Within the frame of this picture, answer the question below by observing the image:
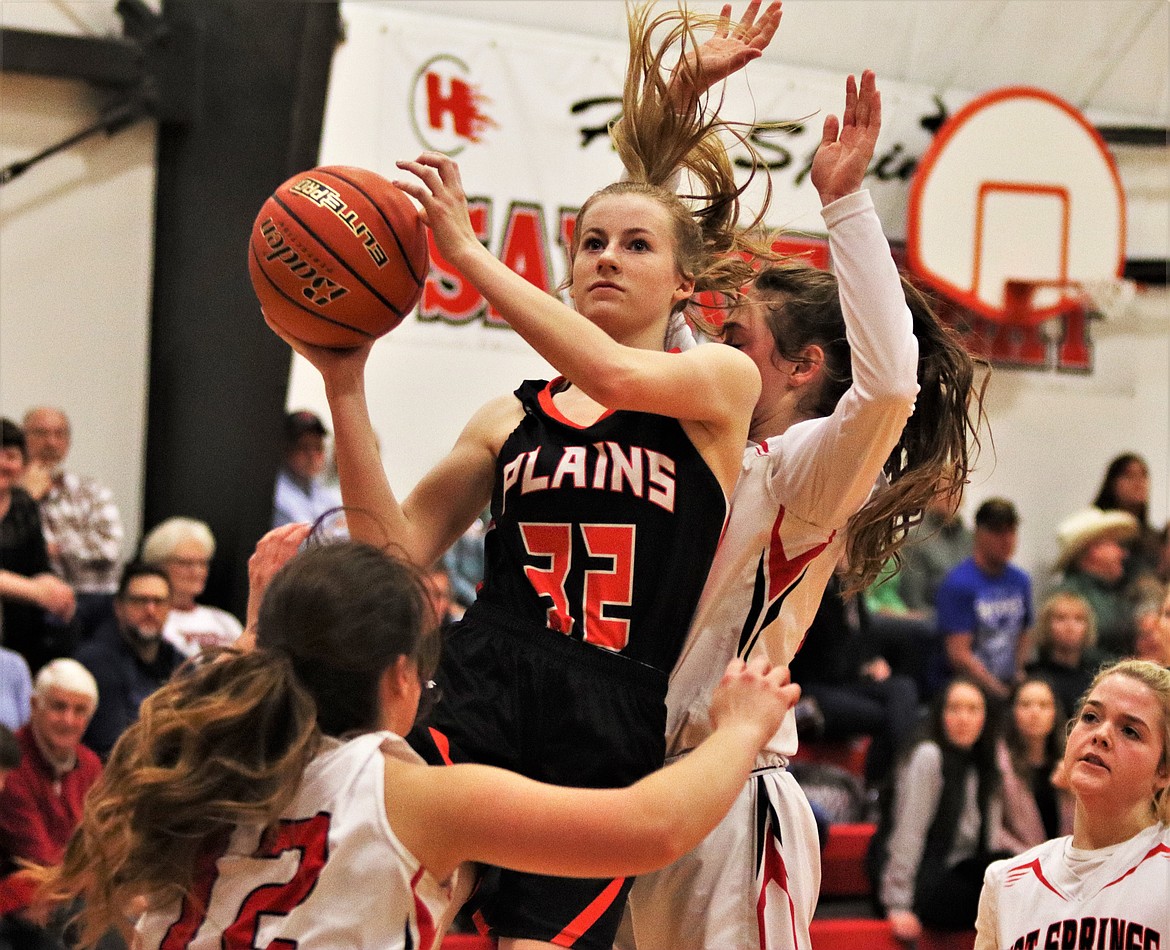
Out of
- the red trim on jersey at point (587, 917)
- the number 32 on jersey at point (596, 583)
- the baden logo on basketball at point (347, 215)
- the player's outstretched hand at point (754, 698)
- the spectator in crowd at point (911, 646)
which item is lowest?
the spectator in crowd at point (911, 646)

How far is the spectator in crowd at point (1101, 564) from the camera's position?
8.70 m

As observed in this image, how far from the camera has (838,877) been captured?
661cm

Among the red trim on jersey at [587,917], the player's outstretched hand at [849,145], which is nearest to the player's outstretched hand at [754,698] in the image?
the red trim on jersey at [587,917]

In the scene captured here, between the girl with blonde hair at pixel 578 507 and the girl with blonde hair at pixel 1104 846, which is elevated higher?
the girl with blonde hair at pixel 578 507

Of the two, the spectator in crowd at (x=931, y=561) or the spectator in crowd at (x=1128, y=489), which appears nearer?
the spectator in crowd at (x=931, y=561)

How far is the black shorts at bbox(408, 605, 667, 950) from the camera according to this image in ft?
8.49

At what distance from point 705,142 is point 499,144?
5695 mm

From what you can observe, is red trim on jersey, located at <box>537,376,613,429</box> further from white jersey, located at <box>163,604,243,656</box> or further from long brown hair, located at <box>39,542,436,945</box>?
white jersey, located at <box>163,604,243,656</box>

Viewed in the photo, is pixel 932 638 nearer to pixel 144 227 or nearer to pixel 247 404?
pixel 247 404

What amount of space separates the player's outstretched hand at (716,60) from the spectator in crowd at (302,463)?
4844 mm

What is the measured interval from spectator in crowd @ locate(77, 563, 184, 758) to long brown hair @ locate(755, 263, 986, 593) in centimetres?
378

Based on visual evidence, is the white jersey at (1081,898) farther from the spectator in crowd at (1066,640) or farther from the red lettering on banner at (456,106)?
the red lettering on banner at (456,106)

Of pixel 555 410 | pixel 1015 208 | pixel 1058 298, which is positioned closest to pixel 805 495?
pixel 555 410

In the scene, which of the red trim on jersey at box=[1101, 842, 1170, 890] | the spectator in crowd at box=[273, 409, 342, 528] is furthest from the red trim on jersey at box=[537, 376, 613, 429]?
the spectator in crowd at box=[273, 409, 342, 528]
